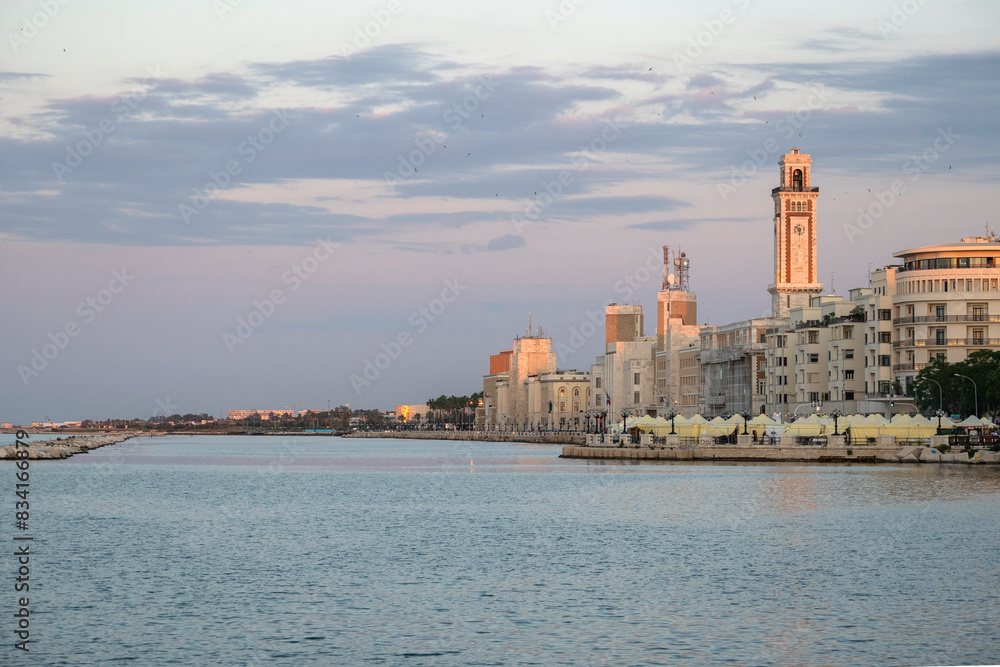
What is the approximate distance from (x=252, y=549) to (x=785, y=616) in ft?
64.6

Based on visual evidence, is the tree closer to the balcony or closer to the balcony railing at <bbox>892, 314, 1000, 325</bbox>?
the balcony railing at <bbox>892, 314, 1000, 325</bbox>

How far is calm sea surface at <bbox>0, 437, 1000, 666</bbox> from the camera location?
25.9 metres

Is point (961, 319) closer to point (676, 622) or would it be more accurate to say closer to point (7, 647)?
point (676, 622)

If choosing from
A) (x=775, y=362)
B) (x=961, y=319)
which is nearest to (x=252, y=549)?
(x=961, y=319)

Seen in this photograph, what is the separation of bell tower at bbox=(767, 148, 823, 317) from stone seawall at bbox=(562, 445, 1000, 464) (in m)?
55.6

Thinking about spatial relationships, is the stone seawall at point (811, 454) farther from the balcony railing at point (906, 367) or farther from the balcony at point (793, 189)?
the balcony at point (793, 189)

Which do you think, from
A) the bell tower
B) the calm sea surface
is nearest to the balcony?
the bell tower

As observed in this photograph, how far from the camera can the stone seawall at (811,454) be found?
90.2 metres

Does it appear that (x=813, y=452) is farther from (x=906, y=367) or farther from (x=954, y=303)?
(x=954, y=303)

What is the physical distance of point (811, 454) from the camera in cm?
9800

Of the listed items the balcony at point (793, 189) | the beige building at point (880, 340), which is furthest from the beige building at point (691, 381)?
the beige building at point (880, 340)

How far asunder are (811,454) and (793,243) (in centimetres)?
6900

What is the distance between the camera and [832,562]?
38.0 metres

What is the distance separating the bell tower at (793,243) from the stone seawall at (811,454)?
55603 millimetres
